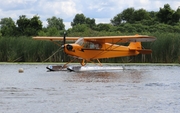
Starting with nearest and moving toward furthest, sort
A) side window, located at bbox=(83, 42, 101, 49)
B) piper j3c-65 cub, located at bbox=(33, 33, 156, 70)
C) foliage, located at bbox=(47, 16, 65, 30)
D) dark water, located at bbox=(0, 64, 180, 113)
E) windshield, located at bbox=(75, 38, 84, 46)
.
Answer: dark water, located at bbox=(0, 64, 180, 113)
piper j3c-65 cub, located at bbox=(33, 33, 156, 70)
windshield, located at bbox=(75, 38, 84, 46)
side window, located at bbox=(83, 42, 101, 49)
foliage, located at bbox=(47, 16, 65, 30)

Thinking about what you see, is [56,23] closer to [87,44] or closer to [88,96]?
[87,44]

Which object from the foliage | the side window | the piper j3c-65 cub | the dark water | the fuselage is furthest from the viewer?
the foliage

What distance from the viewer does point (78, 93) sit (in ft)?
51.2

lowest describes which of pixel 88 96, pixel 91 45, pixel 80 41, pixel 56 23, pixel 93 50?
pixel 88 96

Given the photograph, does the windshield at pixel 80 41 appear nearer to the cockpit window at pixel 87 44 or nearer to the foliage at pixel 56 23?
the cockpit window at pixel 87 44

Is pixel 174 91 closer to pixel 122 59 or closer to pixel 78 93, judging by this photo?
pixel 78 93

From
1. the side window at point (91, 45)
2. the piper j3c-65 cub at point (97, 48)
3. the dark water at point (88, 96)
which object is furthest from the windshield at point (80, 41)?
the dark water at point (88, 96)

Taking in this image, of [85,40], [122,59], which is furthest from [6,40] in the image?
[85,40]

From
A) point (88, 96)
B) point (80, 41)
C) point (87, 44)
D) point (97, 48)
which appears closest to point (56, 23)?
point (97, 48)

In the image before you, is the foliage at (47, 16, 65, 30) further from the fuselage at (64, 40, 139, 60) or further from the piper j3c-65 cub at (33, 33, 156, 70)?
the fuselage at (64, 40, 139, 60)

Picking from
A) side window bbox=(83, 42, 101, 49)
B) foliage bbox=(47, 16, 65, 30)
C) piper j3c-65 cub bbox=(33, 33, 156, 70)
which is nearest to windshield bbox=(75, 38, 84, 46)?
piper j3c-65 cub bbox=(33, 33, 156, 70)

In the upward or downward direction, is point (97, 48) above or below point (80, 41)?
below

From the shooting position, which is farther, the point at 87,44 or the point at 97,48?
the point at 97,48

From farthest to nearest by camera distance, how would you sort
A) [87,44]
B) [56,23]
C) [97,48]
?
1. [56,23]
2. [97,48]
3. [87,44]
